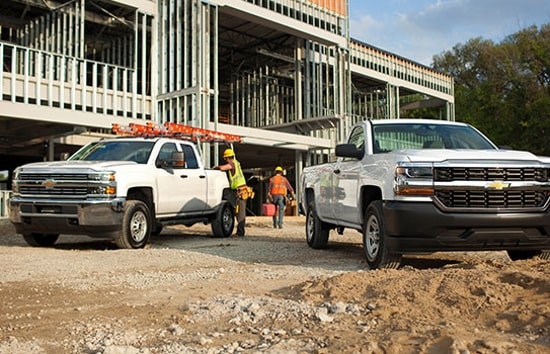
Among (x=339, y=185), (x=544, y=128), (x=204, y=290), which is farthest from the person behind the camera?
A: (x=544, y=128)

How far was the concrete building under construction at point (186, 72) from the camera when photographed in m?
16.4

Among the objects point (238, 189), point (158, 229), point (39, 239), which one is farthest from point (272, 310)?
point (238, 189)

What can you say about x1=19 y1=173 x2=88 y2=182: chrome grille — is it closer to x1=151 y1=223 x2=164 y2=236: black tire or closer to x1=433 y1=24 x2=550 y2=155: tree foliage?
x1=151 y1=223 x2=164 y2=236: black tire

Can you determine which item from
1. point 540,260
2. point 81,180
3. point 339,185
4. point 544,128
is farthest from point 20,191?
point 544,128

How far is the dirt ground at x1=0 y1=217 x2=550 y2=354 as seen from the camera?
3.97 meters

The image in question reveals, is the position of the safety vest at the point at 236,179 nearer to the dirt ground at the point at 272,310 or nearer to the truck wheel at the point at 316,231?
the truck wheel at the point at 316,231

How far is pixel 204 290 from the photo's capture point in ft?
19.5

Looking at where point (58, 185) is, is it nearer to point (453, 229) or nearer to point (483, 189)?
point (453, 229)

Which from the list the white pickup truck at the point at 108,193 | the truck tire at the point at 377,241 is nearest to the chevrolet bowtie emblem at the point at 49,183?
the white pickup truck at the point at 108,193

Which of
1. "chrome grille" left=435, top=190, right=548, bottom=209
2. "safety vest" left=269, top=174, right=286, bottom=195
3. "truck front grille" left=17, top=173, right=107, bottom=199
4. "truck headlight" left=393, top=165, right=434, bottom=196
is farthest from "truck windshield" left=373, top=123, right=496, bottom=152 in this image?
"safety vest" left=269, top=174, right=286, bottom=195

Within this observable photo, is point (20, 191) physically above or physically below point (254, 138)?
below

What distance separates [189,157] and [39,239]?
3.21 metres

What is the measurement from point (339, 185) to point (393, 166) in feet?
6.67

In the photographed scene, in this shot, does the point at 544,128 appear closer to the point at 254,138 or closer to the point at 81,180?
the point at 254,138
